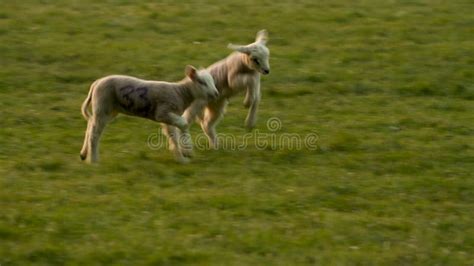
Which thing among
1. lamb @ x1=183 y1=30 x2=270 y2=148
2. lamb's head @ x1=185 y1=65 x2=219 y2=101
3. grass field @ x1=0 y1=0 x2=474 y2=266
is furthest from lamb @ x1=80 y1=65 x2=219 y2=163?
lamb @ x1=183 y1=30 x2=270 y2=148

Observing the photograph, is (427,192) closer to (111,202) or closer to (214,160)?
(214,160)

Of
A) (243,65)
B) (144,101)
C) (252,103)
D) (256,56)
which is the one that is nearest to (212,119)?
(252,103)

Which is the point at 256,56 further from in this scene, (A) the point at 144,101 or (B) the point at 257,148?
(A) the point at 144,101

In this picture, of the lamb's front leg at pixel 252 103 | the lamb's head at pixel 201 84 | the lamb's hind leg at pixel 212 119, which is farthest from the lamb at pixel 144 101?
the lamb's front leg at pixel 252 103

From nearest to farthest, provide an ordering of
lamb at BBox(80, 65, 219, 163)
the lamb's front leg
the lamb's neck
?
1. lamb at BBox(80, 65, 219, 163)
2. the lamb's neck
3. the lamb's front leg

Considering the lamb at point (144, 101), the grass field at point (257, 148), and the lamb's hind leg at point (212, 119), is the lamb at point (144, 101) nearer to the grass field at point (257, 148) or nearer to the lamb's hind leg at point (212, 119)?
the grass field at point (257, 148)

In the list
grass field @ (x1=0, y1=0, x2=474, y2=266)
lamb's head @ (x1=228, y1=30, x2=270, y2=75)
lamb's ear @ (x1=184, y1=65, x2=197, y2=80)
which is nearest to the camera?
grass field @ (x1=0, y1=0, x2=474, y2=266)

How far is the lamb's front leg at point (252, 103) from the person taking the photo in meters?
13.9

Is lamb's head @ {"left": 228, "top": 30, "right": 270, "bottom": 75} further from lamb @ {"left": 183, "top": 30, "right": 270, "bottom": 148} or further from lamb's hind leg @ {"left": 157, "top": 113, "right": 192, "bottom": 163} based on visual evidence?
lamb's hind leg @ {"left": 157, "top": 113, "right": 192, "bottom": 163}

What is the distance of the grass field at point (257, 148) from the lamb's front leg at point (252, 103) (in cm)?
30

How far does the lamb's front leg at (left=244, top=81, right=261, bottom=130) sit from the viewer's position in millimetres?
13883

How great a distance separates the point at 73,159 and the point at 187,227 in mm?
3061

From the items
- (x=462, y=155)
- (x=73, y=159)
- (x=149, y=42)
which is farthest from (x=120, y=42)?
(x=462, y=155)

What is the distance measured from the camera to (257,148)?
13.9 metres
